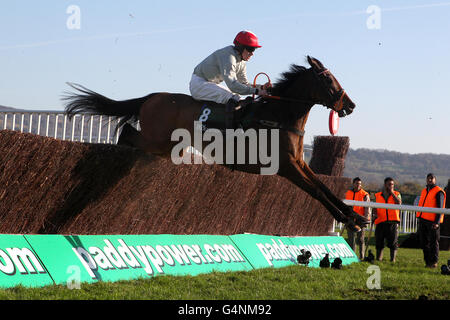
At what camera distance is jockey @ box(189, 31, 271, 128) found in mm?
7352

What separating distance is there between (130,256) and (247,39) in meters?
2.79

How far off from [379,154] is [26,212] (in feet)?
607

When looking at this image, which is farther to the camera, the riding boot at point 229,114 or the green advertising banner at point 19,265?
the riding boot at point 229,114

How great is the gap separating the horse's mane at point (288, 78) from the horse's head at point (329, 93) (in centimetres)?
18

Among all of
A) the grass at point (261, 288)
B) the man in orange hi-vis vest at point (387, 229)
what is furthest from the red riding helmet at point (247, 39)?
the man in orange hi-vis vest at point (387, 229)

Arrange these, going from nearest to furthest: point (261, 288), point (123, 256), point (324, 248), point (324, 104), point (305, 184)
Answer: point (261, 288)
point (123, 256)
point (305, 184)
point (324, 104)
point (324, 248)

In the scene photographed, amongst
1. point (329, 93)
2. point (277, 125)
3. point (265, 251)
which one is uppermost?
point (329, 93)

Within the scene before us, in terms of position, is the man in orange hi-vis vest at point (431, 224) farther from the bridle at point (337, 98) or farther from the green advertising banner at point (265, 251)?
the bridle at point (337, 98)

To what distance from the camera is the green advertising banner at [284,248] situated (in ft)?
27.3

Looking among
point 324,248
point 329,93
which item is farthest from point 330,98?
point 324,248

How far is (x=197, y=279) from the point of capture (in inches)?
250

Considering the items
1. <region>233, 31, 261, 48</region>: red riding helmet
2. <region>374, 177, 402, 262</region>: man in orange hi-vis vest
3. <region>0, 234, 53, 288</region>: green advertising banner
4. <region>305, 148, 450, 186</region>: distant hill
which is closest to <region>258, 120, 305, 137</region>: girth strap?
<region>233, 31, 261, 48</region>: red riding helmet

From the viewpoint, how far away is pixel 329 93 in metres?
7.38

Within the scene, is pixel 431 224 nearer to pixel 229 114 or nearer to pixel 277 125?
pixel 277 125
